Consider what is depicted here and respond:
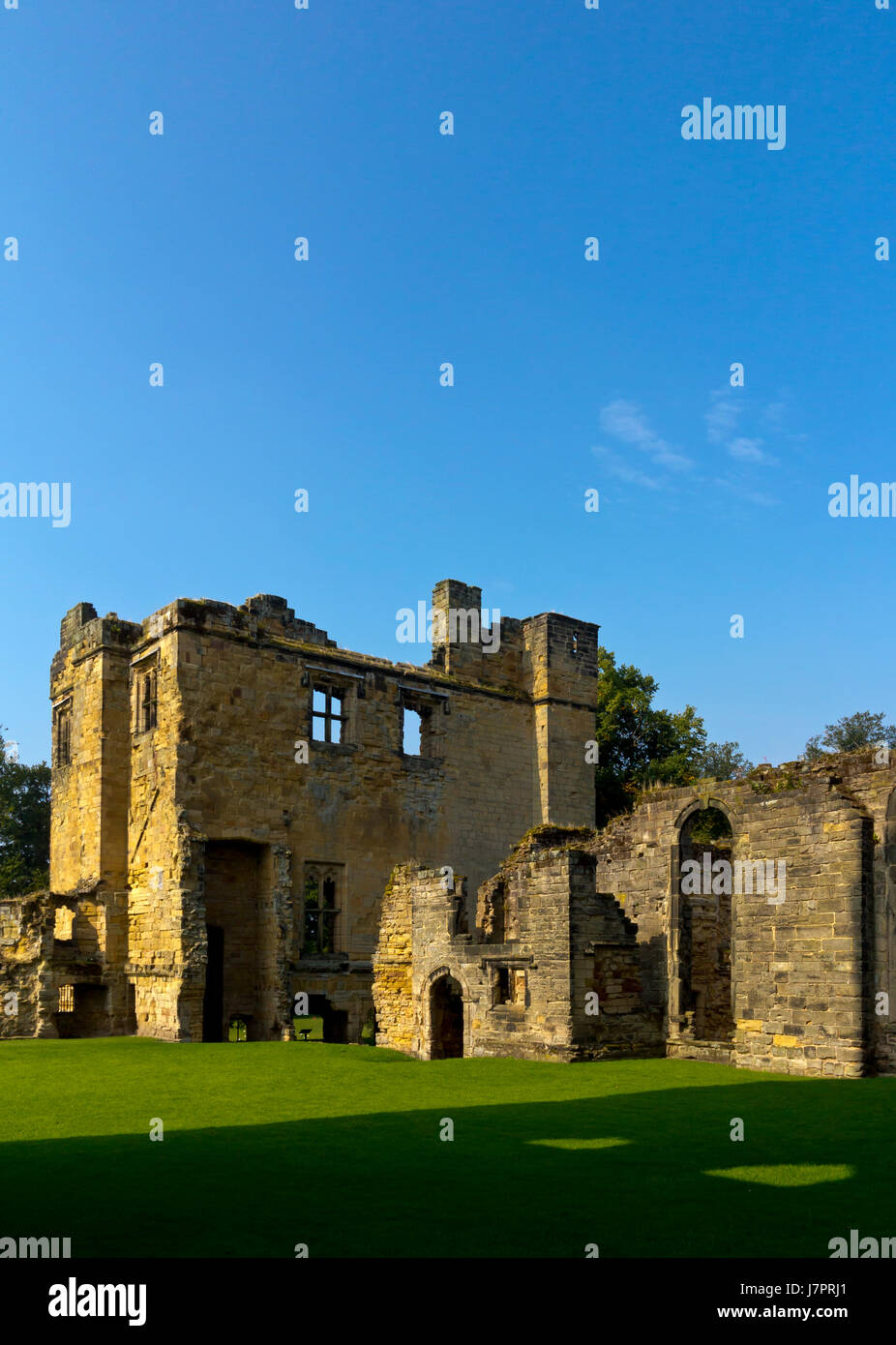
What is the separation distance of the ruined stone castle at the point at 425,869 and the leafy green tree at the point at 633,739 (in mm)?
5007

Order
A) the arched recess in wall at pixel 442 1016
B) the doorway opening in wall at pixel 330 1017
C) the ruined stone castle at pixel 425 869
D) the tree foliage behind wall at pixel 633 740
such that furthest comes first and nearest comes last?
the tree foliage behind wall at pixel 633 740 < the doorway opening in wall at pixel 330 1017 < the arched recess in wall at pixel 442 1016 < the ruined stone castle at pixel 425 869

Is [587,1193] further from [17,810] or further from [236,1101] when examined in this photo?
[17,810]

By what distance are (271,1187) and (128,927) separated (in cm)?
1881

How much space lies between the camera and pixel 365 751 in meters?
29.4

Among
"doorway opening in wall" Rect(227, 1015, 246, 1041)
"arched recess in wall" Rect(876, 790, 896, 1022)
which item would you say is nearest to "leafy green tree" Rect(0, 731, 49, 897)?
"doorway opening in wall" Rect(227, 1015, 246, 1041)

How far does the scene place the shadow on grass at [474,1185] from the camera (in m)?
7.17

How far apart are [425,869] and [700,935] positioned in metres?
5.32

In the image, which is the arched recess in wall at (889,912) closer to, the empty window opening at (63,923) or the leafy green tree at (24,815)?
the empty window opening at (63,923)

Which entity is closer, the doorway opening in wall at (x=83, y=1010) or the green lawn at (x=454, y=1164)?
the green lawn at (x=454, y=1164)

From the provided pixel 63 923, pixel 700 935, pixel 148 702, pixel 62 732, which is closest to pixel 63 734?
pixel 62 732

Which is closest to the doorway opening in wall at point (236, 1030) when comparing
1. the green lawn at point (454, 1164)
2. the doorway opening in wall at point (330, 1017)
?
the doorway opening in wall at point (330, 1017)

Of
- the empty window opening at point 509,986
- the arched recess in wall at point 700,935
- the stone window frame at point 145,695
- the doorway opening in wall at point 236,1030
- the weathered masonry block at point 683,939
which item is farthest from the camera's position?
the stone window frame at point 145,695

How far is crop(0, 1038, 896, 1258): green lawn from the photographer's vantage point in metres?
7.29
